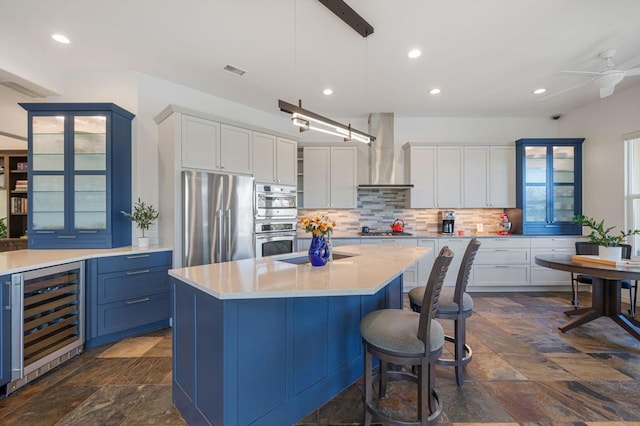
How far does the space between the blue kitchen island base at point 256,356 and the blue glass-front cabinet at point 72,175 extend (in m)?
2.08

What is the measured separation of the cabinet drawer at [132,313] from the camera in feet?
9.09

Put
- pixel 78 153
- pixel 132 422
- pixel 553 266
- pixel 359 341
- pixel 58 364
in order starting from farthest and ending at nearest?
1. pixel 78 153
2. pixel 553 266
3. pixel 58 364
4. pixel 359 341
5. pixel 132 422

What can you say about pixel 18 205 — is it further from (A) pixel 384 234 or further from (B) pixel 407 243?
(B) pixel 407 243

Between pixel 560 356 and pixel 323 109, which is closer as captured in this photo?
pixel 560 356

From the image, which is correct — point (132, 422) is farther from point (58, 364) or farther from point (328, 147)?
point (328, 147)

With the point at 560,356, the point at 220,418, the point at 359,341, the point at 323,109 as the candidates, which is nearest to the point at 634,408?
the point at 560,356

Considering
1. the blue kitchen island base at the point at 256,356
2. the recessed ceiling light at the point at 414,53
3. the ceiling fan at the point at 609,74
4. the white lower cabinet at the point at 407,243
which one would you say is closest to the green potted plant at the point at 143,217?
the blue kitchen island base at the point at 256,356

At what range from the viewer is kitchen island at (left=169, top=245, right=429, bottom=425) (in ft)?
4.72

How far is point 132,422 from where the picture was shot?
5.79 feet

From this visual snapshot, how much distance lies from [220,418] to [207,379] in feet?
0.68

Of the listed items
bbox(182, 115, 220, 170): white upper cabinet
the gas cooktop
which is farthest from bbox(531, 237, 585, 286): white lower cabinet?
bbox(182, 115, 220, 170): white upper cabinet

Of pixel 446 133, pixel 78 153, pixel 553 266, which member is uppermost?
pixel 446 133

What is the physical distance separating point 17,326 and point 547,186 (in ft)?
22.3

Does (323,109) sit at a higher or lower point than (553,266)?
higher
